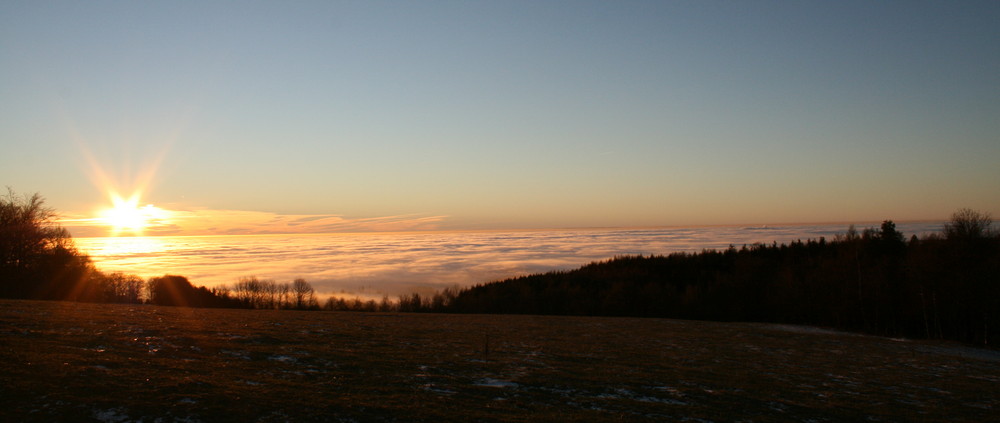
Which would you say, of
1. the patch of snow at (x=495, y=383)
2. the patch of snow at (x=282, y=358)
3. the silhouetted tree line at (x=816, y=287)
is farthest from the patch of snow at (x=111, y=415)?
the silhouetted tree line at (x=816, y=287)

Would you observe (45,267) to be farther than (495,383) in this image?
Yes

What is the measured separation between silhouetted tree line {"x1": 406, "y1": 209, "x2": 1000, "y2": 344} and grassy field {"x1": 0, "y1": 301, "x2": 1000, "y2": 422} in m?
34.2

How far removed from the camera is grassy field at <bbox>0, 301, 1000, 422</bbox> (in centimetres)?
1138

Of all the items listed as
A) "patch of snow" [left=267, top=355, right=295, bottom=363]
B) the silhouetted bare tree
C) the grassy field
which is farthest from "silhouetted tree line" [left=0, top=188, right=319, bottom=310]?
"patch of snow" [left=267, top=355, right=295, bottom=363]

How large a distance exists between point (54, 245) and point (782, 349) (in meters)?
92.5

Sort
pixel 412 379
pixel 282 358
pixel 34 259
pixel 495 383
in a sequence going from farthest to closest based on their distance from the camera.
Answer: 1. pixel 34 259
2. pixel 282 358
3. pixel 495 383
4. pixel 412 379

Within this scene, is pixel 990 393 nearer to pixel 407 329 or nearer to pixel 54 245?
pixel 407 329

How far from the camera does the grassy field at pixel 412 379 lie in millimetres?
11383

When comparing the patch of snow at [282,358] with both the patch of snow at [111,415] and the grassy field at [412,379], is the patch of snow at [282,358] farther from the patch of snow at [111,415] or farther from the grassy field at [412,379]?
the patch of snow at [111,415]

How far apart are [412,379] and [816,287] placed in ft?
278

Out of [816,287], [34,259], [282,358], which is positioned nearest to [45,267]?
[34,259]

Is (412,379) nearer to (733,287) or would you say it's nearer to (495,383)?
(495,383)

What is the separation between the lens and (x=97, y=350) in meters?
15.8

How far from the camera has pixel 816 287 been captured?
265 feet
